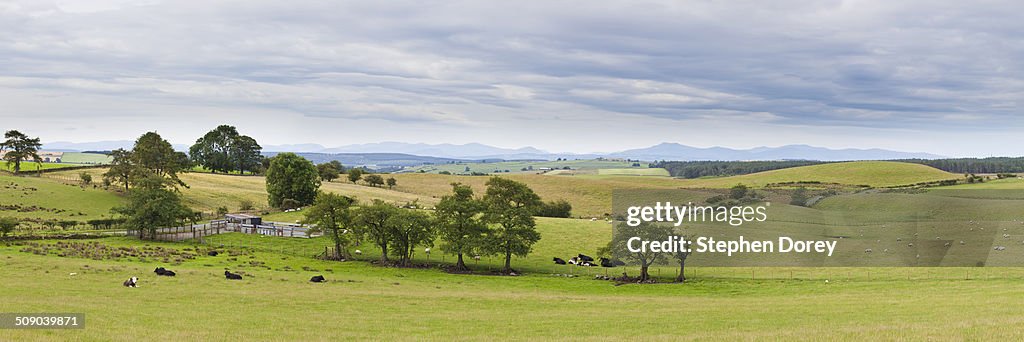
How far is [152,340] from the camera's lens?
835 inches

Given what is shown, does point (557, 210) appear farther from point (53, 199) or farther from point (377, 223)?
point (53, 199)

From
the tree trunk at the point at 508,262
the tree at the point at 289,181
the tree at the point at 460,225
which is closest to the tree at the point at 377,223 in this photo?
the tree at the point at 460,225

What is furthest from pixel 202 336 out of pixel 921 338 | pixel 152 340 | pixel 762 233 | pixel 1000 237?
pixel 1000 237

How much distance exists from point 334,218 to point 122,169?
179 ft

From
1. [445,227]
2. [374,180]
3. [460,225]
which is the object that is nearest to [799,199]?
[460,225]

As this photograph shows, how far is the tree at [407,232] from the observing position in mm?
62031

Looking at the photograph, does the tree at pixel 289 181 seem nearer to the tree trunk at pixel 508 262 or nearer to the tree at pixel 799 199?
the tree trunk at pixel 508 262

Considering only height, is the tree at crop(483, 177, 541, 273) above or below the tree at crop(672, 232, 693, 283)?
above

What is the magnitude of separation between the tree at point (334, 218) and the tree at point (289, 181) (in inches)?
1265

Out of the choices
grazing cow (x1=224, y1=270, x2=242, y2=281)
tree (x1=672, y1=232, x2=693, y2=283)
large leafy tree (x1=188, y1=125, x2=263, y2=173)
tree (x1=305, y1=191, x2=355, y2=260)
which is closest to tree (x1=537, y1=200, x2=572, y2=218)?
tree (x1=305, y1=191, x2=355, y2=260)

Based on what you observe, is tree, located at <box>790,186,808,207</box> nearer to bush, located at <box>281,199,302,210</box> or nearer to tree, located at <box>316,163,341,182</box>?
bush, located at <box>281,199,302,210</box>

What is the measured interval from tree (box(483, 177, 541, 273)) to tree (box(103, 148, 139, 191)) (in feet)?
203

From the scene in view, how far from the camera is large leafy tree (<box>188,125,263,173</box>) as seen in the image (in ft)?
514

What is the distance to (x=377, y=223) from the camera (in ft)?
212
